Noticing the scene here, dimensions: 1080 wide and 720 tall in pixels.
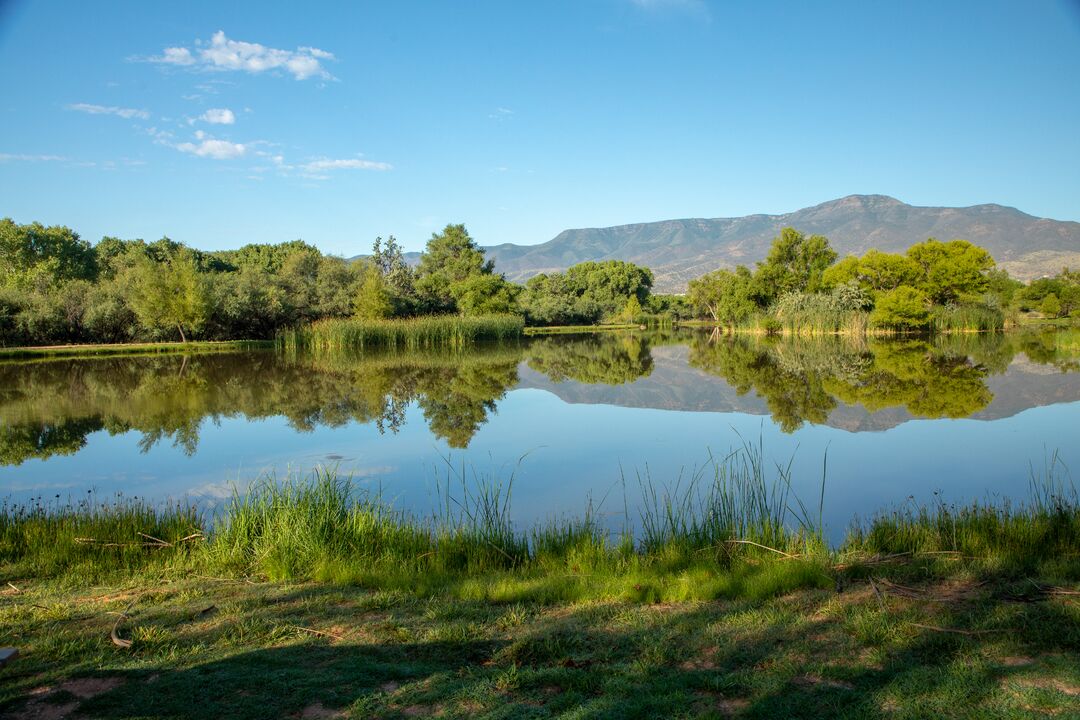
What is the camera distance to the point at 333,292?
42.0 meters

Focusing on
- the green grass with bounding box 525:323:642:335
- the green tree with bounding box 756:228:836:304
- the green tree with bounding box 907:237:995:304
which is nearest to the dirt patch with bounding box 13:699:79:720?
the green tree with bounding box 907:237:995:304

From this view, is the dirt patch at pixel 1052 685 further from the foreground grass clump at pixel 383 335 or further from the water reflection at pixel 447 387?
the foreground grass clump at pixel 383 335

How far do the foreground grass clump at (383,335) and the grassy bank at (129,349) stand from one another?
6.94 ft

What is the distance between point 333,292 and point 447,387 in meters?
28.4

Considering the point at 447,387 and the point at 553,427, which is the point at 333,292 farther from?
the point at 553,427

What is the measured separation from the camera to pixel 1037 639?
2994mm

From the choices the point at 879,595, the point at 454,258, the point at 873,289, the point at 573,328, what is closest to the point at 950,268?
the point at 873,289

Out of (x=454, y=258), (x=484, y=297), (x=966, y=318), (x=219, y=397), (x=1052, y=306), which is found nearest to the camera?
(x=219, y=397)

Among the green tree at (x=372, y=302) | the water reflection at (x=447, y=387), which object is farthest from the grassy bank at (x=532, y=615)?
the green tree at (x=372, y=302)

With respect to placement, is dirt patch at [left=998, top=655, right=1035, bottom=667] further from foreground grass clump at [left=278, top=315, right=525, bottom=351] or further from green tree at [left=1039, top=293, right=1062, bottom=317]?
green tree at [left=1039, top=293, right=1062, bottom=317]

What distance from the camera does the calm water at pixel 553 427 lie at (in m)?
7.23

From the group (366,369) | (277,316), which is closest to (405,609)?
(366,369)

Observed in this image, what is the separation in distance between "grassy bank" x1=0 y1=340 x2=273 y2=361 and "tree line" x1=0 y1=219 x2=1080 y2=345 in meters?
1.51

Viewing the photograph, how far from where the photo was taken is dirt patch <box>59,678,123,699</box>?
106 inches
